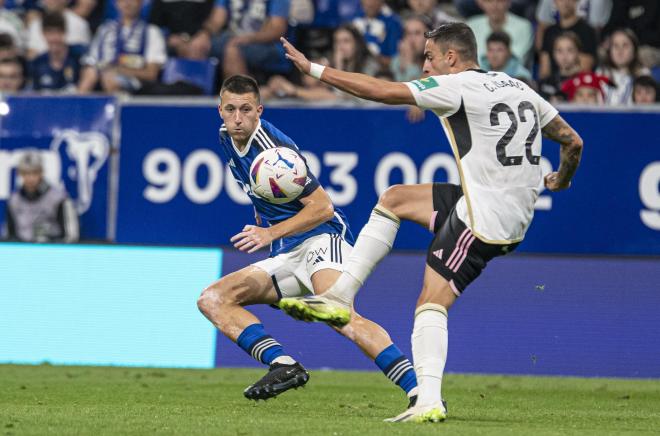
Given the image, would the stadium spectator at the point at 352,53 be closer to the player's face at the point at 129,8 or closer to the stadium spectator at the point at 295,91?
the stadium spectator at the point at 295,91

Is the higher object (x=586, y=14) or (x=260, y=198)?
(x=586, y=14)

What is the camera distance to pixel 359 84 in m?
6.97

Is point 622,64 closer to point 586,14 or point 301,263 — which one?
point 586,14

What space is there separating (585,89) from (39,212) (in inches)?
228

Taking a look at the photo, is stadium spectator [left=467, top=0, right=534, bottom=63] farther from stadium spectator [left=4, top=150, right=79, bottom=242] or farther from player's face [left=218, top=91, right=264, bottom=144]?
player's face [left=218, top=91, right=264, bottom=144]

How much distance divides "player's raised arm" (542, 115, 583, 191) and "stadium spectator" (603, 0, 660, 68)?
6.68 metres

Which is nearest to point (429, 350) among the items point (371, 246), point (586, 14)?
point (371, 246)

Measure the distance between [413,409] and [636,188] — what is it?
18.5 feet

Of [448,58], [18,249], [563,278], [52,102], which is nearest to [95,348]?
[18,249]

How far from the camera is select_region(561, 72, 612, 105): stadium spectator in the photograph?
42.4 feet

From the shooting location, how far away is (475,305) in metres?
11.9

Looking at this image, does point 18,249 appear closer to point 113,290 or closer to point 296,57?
point 113,290

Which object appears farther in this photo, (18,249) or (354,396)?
(18,249)

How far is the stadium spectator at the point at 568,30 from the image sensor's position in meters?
13.8
